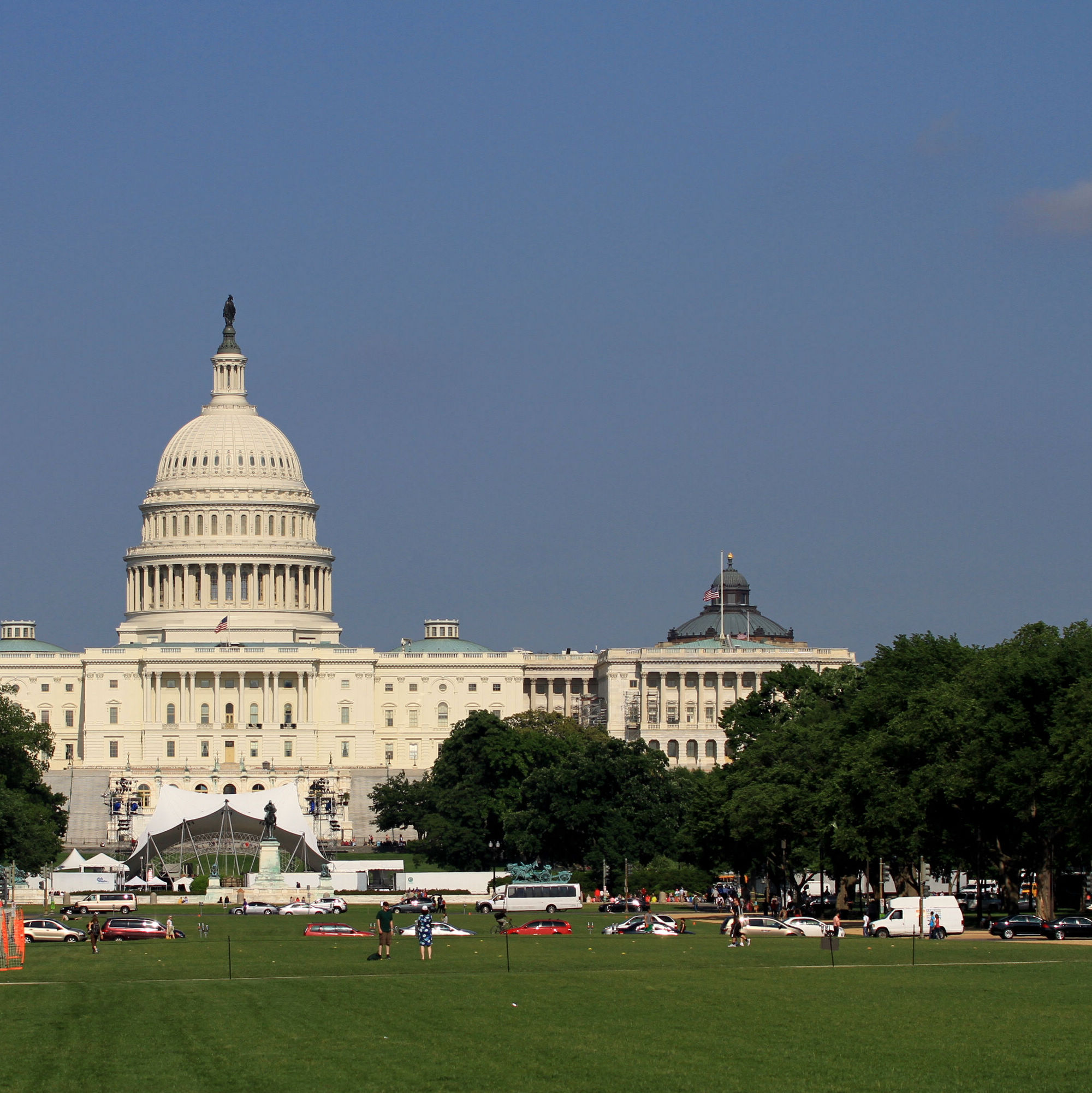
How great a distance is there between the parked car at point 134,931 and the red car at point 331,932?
16.0 ft

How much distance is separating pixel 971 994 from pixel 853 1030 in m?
7.89

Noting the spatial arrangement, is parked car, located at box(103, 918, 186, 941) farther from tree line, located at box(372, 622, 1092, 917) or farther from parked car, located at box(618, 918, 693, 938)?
tree line, located at box(372, 622, 1092, 917)

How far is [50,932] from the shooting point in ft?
266

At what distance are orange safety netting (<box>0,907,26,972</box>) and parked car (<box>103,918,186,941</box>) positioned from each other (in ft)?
44.3

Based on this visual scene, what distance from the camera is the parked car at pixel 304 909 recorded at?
106 meters

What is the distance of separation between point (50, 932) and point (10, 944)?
14703 millimetres

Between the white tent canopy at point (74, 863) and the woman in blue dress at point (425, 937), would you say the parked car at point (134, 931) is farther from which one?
the white tent canopy at point (74, 863)

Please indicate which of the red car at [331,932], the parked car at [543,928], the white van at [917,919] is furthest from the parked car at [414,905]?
the white van at [917,919]

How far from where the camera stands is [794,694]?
119375 millimetres

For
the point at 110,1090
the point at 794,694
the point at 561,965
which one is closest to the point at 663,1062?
the point at 110,1090

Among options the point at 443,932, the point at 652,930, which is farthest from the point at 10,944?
the point at 652,930

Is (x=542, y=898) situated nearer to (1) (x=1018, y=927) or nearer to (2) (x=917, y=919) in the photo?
(2) (x=917, y=919)

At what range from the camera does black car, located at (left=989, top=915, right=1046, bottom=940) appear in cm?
7412

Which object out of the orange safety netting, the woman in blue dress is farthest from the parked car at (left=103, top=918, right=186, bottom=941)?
the woman in blue dress
